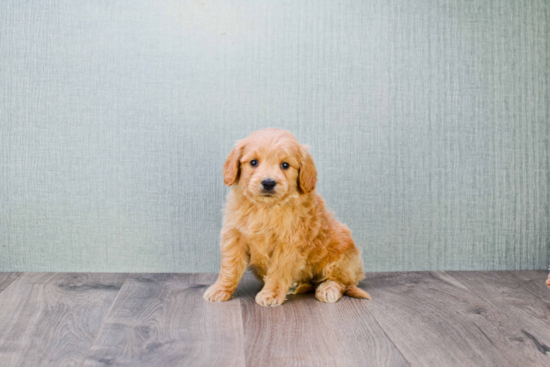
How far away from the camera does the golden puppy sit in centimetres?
188

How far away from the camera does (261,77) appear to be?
2387 millimetres

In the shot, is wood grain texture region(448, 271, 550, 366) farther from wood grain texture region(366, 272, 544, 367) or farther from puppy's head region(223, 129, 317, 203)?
puppy's head region(223, 129, 317, 203)

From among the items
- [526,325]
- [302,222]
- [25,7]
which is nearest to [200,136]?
[302,222]

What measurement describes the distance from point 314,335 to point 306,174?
658 mm

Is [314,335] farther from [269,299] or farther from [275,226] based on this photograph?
[275,226]

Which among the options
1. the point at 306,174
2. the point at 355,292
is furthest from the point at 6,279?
the point at 355,292

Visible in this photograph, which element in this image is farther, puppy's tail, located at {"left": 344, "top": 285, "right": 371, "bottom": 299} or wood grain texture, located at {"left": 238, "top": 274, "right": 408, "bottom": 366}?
puppy's tail, located at {"left": 344, "top": 285, "right": 371, "bottom": 299}

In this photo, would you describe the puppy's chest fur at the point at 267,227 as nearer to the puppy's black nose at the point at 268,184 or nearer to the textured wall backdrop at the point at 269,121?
the puppy's black nose at the point at 268,184

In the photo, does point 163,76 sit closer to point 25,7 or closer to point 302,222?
point 25,7

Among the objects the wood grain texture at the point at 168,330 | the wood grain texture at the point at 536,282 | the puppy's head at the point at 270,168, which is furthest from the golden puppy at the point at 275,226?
the wood grain texture at the point at 536,282

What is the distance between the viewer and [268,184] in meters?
1.80

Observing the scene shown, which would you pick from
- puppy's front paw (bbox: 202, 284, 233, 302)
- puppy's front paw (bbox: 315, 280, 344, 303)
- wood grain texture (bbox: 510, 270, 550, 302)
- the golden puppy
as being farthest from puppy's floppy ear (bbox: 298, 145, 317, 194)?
wood grain texture (bbox: 510, 270, 550, 302)

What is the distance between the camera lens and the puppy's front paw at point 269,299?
74.2 inches

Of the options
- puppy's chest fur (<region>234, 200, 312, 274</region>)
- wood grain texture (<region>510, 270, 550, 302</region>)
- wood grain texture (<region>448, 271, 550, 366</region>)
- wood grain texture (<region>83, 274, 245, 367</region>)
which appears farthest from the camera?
wood grain texture (<region>510, 270, 550, 302</region>)
